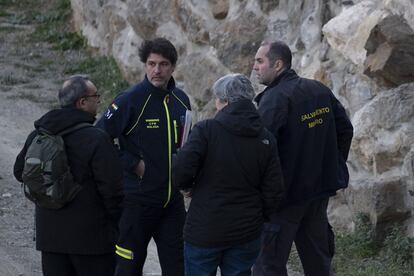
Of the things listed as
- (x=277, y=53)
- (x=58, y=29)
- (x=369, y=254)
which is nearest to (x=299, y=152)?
(x=277, y=53)

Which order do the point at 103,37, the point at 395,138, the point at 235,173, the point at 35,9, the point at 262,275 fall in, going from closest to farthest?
the point at 235,173
the point at 262,275
the point at 395,138
the point at 103,37
the point at 35,9

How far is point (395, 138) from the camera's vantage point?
6.88 m

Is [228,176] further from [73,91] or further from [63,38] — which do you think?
[63,38]

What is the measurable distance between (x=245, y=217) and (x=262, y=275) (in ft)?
2.41

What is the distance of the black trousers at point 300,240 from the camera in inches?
205

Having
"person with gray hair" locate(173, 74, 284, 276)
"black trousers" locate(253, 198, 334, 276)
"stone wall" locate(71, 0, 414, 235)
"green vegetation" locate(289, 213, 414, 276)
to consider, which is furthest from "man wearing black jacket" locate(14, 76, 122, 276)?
"stone wall" locate(71, 0, 414, 235)

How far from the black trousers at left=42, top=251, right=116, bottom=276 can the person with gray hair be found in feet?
1.57

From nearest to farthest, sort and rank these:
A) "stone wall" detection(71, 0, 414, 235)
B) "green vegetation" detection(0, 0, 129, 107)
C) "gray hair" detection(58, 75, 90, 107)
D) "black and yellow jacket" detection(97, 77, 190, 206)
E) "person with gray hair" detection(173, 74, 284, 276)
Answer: "person with gray hair" detection(173, 74, 284, 276) → "gray hair" detection(58, 75, 90, 107) → "black and yellow jacket" detection(97, 77, 190, 206) → "stone wall" detection(71, 0, 414, 235) → "green vegetation" detection(0, 0, 129, 107)

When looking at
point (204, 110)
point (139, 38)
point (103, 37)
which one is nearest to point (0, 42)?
point (103, 37)

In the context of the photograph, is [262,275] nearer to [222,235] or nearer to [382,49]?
[222,235]

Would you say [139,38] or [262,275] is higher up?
[139,38]

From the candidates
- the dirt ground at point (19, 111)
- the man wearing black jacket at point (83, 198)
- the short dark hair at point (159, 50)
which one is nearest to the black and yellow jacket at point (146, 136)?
the short dark hair at point (159, 50)

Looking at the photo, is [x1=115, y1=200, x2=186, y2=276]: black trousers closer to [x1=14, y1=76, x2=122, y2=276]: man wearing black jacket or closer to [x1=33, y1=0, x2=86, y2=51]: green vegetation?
[x1=14, y1=76, x2=122, y2=276]: man wearing black jacket

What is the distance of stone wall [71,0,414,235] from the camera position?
22.2 feet
